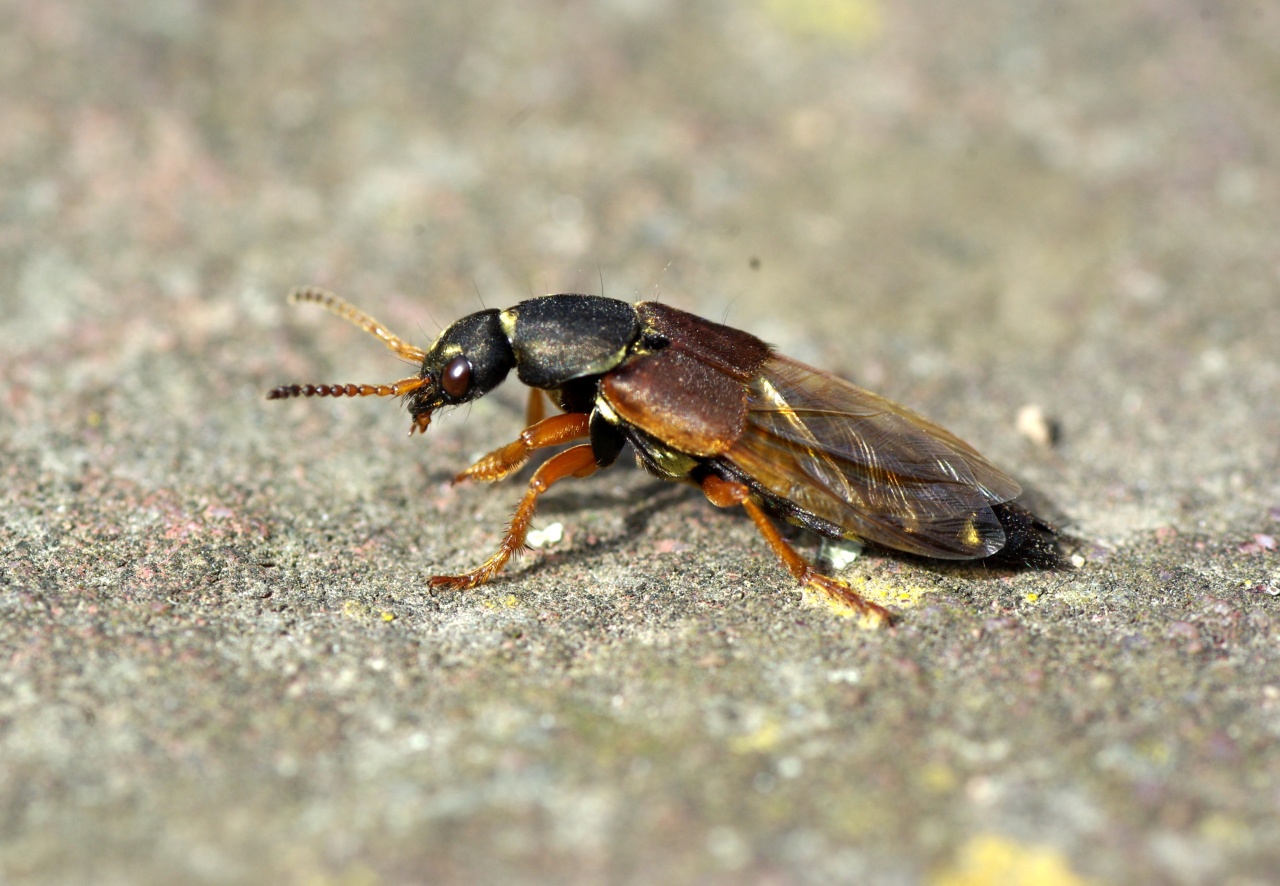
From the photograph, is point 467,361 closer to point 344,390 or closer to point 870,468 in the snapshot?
point 344,390

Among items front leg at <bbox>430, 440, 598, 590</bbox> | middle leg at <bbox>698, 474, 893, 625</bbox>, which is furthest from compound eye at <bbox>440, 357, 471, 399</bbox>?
middle leg at <bbox>698, 474, 893, 625</bbox>

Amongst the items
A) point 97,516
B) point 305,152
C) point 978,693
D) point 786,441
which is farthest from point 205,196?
point 978,693

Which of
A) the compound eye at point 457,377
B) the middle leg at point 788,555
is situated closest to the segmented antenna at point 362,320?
the compound eye at point 457,377

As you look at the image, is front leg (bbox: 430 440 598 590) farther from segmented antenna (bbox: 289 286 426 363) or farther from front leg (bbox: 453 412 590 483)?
segmented antenna (bbox: 289 286 426 363)

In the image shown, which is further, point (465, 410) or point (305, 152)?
point (305, 152)

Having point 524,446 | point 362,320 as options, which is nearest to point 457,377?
point 524,446

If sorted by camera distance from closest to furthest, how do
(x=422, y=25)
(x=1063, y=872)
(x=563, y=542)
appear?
(x=1063, y=872)
(x=563, y=542)
(x=422, y=25)

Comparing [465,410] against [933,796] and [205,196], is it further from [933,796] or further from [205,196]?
[933,796]
